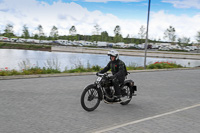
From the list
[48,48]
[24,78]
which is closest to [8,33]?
[48,48]

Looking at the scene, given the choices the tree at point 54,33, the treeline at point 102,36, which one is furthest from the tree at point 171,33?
the tree at point 54,33

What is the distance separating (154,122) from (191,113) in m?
1.58

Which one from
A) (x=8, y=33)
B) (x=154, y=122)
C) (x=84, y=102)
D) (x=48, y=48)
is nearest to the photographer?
(x=154, y=122)

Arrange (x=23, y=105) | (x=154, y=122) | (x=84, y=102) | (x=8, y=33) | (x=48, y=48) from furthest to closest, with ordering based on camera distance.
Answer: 1. (x=8, y=33)
2. (x=48, y=48)
3. (x=23, y=105)
4. (x=84, y=102)
5. (x=154, y=122)

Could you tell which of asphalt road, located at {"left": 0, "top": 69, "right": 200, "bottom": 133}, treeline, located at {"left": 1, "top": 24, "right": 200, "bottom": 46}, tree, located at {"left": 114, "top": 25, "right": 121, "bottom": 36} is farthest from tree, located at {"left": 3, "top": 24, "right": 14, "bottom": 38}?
asphalt road, located at {"left": 0, "top": 69, "right": 200, "bottom": 133}

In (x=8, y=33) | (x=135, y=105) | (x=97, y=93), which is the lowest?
(x=135, y=105)

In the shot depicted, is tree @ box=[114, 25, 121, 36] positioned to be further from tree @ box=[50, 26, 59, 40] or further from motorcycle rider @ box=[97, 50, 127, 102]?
motorcycle rider @ box=[97, 50, 127, 102]

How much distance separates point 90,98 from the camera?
6523mm

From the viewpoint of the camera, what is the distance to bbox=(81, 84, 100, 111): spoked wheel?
20.9 ft

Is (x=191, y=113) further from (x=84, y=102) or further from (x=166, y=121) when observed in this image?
(x=84, y=102)

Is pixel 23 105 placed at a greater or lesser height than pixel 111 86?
lesser

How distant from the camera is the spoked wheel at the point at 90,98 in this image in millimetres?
6363

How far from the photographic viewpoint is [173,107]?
7.38m

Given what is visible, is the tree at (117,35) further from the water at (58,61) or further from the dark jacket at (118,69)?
the dark jacket at (118,69)
